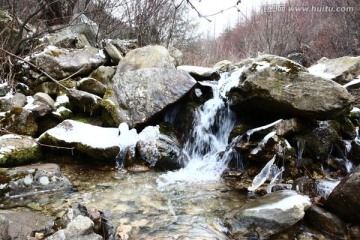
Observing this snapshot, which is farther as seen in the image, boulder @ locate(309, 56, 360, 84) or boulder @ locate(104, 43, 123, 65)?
boulder @ locate(104, 43, 123, 65)

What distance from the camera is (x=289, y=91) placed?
4293mm

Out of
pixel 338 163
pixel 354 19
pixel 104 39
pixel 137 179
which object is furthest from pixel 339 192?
pixel 354 19

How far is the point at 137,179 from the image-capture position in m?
4.04

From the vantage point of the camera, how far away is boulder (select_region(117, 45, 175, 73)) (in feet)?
19.6

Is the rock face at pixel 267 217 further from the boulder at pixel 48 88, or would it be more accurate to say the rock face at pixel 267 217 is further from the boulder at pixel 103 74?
the boulder at pixel 48 88

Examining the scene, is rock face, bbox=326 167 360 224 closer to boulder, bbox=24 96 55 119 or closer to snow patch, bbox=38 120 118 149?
snow patch, bbox=38 120 118 149

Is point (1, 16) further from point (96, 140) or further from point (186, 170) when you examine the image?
point (186, 170)

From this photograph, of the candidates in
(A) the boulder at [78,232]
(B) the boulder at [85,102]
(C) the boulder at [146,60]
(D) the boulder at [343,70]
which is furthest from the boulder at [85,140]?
(D) the boulder at [343,70]

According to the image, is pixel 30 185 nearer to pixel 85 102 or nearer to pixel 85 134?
pixel 85 134

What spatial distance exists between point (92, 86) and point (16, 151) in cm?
196

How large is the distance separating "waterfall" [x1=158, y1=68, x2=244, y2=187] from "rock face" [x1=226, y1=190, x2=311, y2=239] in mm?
1396

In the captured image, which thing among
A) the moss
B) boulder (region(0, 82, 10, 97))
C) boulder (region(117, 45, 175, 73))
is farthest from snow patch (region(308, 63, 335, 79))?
boulder (region(0, 82, 10, 97))

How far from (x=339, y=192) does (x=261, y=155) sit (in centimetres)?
143

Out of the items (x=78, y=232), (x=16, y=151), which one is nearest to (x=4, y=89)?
(x=16, y=151)
